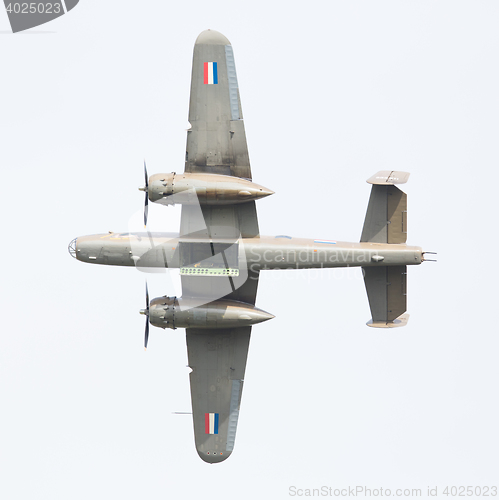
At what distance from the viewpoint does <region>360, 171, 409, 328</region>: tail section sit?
30453 mm

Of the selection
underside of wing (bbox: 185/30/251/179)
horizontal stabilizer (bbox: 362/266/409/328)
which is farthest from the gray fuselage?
underside of wing (bbox: 185/30/251/179)

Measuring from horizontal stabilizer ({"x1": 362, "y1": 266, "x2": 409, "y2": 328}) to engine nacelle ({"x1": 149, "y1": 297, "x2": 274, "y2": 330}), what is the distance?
378 centimetres

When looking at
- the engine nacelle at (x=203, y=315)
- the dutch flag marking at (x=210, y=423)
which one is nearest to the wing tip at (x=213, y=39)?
the engine nacelle at (x=203, y=315)

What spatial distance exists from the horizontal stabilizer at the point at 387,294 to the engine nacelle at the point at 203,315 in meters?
3.78

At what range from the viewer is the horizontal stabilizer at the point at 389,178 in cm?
3014

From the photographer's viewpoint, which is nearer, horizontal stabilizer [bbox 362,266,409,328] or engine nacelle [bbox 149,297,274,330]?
engine nacelle [bbox 149,297,274,330]

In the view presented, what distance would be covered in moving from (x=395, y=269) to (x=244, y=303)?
5635mm

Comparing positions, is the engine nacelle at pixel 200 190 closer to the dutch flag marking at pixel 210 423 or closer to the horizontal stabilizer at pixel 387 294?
the horizontal stabilizer at pixel 387 294

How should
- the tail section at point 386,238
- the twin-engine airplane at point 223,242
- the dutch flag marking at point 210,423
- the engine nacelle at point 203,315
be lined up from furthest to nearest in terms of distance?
the dutch flag marking at point 210,423 → the engine nacelle at point 203,315 → the tail section at point 386,238 → the twin-engine airplane at point 223,242

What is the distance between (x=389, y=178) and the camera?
99.2 ft

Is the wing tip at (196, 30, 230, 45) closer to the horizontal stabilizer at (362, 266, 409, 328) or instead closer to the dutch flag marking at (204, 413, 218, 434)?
the horizontal stabilizer at (362, 266, 409, 328)

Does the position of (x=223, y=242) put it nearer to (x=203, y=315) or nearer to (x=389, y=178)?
(x=203, y=315)

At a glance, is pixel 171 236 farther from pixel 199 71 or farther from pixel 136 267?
pixel 199 71

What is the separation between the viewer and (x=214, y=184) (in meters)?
29.7
